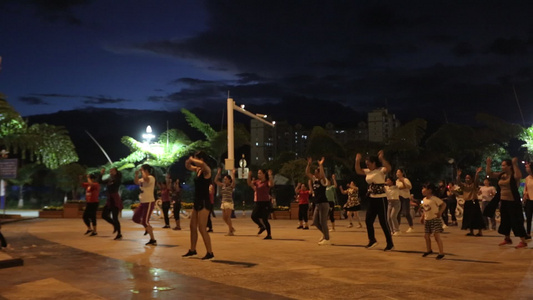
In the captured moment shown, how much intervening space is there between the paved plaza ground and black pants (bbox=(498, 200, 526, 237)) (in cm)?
46

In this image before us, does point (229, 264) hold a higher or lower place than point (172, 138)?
lower

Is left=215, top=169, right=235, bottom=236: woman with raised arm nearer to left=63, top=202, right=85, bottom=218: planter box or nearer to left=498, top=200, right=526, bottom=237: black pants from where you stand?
left=498, top=200, right=526, bottom=237: black pants

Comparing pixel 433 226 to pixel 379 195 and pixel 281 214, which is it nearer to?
pixel 379 195

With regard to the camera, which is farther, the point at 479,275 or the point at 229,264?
the point at 229,264

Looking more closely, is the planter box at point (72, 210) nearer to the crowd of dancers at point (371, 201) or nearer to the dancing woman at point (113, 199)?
the crowd of dancers at point (371, 201)

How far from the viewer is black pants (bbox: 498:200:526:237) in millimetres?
11555

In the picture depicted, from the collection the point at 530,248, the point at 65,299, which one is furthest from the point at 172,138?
the point at 65,299

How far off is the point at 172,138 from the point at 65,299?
147ft

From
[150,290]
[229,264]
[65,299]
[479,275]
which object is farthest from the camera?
[229,264]

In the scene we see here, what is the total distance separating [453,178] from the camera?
53.8m

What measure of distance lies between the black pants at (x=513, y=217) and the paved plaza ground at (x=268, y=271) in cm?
46

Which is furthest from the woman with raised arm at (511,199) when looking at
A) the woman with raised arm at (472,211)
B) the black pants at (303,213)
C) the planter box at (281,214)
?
the planter box at (281,214)

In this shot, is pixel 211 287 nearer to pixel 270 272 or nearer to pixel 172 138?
pixel 270 272

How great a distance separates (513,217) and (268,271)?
6.12 m
